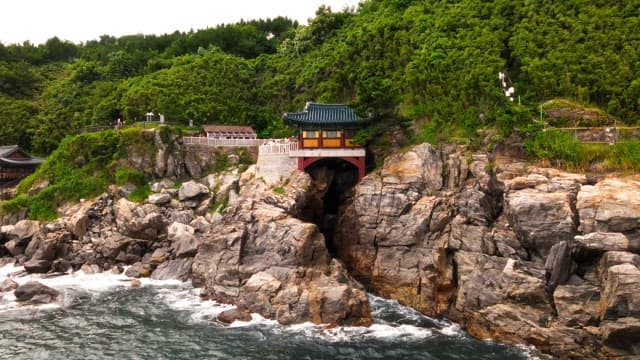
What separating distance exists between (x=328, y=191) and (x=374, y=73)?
54.9 ft

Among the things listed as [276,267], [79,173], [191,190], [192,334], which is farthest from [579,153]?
[79,173]

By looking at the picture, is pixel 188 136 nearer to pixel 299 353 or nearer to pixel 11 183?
pixel 11 183

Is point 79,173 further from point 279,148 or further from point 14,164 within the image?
point 279,148

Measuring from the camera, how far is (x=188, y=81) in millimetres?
79688

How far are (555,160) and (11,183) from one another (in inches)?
2497

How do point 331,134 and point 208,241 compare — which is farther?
point 331,134

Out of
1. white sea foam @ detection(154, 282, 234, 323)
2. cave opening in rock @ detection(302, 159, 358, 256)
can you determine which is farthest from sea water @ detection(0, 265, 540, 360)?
cave opening in rock @ detection(302, 159, 358, 256)

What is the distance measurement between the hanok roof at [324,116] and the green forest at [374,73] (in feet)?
4.06

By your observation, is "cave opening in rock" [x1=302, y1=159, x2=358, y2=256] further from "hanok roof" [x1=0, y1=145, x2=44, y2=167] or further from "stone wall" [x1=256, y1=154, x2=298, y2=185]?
"hanok roof" [x1=0, y1=145, x2=44, y2=167]

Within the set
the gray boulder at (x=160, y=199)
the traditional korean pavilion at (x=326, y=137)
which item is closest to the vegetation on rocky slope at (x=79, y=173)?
the gray boulder at (x=160, y=199)

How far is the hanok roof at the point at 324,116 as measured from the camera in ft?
172

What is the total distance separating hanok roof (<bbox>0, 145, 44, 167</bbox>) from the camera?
68.1 metres

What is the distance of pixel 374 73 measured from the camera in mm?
64625

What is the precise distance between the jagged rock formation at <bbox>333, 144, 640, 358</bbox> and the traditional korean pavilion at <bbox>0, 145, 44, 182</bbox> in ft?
146
